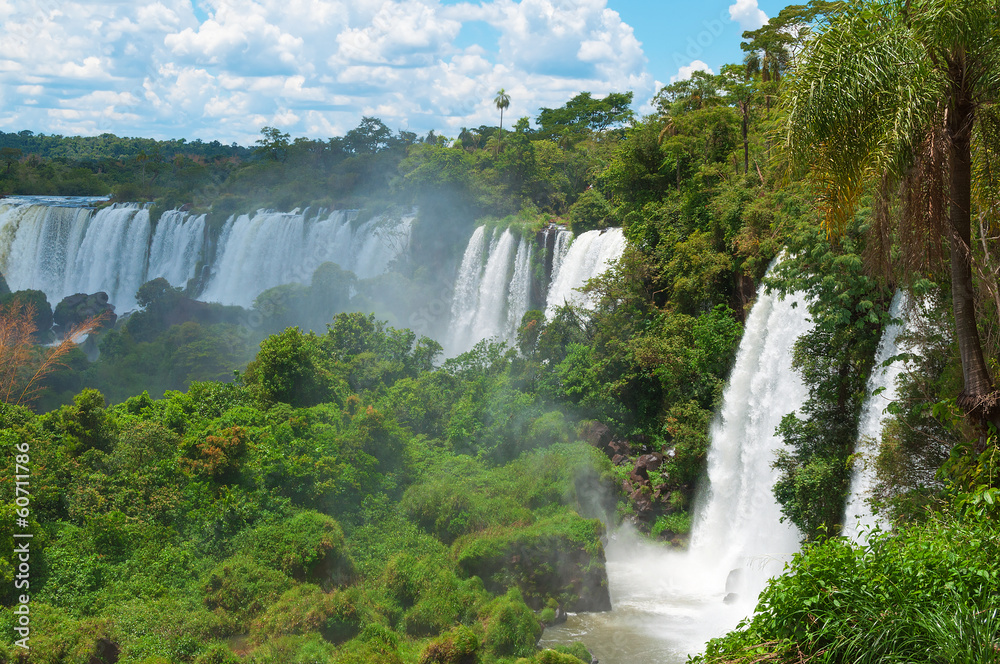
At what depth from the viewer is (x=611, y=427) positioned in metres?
22.1

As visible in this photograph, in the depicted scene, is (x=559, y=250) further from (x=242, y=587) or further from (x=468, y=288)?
(x=242, y=587)

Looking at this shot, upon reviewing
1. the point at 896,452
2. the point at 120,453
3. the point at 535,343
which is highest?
the point at 535,343

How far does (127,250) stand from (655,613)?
1544 inches

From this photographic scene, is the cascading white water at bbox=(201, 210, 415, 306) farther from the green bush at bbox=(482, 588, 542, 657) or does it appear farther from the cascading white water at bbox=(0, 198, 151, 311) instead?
the green bush at bbox=(482, 588, 542, 657)

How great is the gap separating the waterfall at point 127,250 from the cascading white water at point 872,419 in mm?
33506

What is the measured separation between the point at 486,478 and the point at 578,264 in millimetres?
10684

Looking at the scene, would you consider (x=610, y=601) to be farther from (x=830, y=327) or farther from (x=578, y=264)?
(x=578, y=264)

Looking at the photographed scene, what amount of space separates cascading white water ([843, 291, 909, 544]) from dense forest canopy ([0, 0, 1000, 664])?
0.56 metres

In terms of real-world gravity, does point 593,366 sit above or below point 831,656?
above

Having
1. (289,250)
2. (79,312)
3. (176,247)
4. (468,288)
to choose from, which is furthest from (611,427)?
(176,247)

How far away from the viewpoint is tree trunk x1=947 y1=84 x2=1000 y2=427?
6.82 meters

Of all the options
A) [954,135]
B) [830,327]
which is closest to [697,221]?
[830,327]

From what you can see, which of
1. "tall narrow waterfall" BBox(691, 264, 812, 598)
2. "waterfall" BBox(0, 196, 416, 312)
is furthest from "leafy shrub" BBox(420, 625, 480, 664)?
"waterfall" BBox(0, 196, 416, 312)

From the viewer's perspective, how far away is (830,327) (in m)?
13.1
